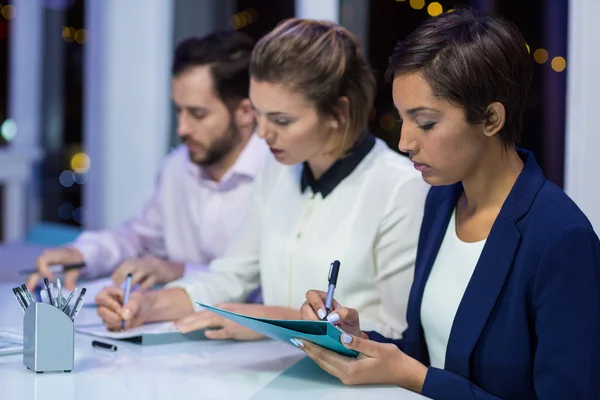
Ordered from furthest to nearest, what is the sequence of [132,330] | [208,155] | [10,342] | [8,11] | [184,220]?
[8,11]
[184,220]
[208,155]
[132,330]
[10,342]

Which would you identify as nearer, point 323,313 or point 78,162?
point 323,313

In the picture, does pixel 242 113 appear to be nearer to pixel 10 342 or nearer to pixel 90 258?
pixel 90 258

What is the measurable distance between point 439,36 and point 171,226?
1.63m

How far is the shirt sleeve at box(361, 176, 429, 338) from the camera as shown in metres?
1.96

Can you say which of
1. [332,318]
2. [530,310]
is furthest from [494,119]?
[332,318]

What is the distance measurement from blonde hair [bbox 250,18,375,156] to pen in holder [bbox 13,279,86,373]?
0.76 m

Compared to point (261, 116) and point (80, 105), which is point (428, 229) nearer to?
point (261, 116)

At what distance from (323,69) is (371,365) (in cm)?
80

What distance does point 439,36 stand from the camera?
5.29 ft

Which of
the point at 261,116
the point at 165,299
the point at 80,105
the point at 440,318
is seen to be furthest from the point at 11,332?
the point at 80,105

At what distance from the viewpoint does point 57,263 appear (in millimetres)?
2691

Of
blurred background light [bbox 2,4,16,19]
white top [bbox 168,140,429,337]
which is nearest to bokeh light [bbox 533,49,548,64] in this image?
white top [bbox 168,140,429,337]

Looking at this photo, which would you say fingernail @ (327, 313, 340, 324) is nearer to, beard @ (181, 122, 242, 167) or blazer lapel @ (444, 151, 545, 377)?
blazer lapel @ (444, 151, 545, 377)

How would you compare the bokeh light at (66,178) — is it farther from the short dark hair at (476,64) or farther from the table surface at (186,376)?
the short dark hair at (476,64)
